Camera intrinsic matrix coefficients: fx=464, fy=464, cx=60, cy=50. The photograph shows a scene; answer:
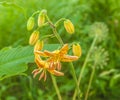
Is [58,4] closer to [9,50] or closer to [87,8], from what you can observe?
[87,8]

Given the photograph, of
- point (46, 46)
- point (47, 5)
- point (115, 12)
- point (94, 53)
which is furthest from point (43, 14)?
point (115, 12)

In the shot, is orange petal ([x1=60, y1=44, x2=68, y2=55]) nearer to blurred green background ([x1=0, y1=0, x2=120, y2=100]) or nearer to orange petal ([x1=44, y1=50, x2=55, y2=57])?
orange petal ([x1=44, y1=50, x2=55, y2=57])

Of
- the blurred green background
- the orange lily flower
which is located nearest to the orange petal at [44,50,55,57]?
the orange lily flower

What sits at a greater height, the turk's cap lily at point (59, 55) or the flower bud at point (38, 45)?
the flower bud at point (38, 45)

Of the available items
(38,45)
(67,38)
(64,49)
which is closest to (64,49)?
(64,49)

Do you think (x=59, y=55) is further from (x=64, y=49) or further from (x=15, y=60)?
(x=15, y=60)

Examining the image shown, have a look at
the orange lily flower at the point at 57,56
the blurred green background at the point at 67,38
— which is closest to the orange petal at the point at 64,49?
the orange lily flower at the point at 57,56

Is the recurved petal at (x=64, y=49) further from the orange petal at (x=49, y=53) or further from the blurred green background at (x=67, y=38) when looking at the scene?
the blurred green background at (x=67, y=38)
